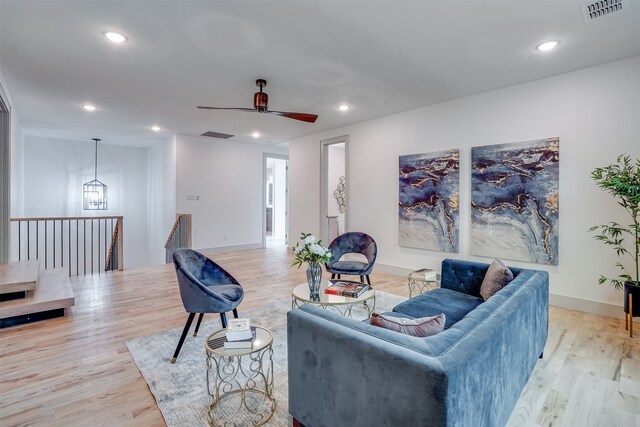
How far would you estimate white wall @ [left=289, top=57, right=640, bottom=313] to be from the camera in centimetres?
344

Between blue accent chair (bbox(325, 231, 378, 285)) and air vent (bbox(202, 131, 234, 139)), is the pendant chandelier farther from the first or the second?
blue accent chair (bbox(325, 231, 378, 285))

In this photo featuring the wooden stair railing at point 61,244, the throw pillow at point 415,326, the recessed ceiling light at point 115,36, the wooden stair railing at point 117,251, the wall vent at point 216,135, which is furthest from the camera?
the wall vent at point 216,135

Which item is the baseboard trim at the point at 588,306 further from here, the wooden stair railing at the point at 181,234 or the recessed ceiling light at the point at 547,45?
the wooden stair railing at the point at 181,234

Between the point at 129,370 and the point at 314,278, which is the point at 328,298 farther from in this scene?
the point at 129,370

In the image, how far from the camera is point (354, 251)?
4680 mm

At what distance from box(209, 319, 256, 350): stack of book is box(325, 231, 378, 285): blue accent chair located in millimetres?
2192

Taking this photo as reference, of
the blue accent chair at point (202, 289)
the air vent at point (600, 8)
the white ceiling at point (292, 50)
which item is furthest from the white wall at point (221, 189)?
the air vent at point (600, 8)

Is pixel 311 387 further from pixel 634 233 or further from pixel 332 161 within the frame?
pixel 332 161

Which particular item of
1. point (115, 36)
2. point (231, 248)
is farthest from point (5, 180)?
point (231, 248)

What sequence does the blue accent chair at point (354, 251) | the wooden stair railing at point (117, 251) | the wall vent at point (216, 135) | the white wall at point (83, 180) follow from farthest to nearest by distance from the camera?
the white wall at point (83, 180)
the wall vent at point (216, 135)
the wooden stair railing at point (117, 251)
the blue accent chair at point (354, 251)

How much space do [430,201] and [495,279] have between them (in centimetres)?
243

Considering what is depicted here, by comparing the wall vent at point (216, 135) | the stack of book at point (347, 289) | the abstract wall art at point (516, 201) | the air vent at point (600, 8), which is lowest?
the stack of book at point (347, 289)

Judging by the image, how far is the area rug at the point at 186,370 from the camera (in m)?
1.96

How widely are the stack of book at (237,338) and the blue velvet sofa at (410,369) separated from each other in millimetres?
352
